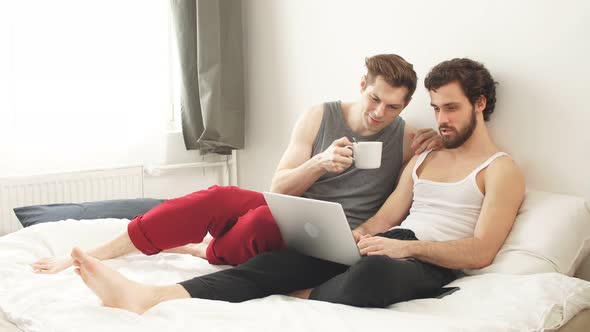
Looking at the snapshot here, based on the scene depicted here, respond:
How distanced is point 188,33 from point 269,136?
0.65 m

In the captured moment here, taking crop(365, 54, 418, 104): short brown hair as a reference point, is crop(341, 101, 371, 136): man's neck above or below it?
below

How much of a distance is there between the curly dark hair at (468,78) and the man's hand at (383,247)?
1.83 feet

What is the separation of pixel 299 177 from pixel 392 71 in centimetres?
47

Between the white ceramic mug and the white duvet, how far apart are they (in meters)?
0.43

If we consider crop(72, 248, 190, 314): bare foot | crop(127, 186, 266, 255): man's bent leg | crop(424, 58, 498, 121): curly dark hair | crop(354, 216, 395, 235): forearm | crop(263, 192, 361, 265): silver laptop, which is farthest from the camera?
crop(354, 216, 395, 235): forearm

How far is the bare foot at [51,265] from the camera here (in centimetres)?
195

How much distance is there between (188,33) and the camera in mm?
3178

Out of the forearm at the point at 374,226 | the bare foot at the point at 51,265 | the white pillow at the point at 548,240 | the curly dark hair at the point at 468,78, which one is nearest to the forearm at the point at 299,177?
the forearm at the point at 374,226

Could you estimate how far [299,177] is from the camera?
7.19ft

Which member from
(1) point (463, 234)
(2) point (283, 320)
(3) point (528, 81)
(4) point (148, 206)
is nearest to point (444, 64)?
(3) point (528, 81)

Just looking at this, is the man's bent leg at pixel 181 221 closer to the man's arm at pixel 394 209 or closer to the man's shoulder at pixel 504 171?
the man's arm at pixel 394 209

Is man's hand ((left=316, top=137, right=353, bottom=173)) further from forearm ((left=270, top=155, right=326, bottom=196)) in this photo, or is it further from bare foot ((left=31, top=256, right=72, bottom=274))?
bare foot ((left=31, top=256, right=72, bottom=274))

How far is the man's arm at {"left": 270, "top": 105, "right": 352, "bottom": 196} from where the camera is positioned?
2.01 m

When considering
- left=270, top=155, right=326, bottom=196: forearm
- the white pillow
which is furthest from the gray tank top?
the white pillow
